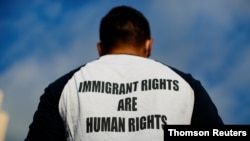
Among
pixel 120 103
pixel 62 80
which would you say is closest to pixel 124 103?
pixel 120 103

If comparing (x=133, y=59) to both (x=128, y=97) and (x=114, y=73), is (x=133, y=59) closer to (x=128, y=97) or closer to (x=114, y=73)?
(x=114, y=73)

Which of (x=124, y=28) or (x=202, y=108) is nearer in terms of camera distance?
(x=202, y=108)

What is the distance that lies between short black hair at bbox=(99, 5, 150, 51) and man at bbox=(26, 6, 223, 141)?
0.47 feet

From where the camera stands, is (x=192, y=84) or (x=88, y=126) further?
(x=192, y=84)

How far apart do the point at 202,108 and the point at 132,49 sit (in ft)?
2.28

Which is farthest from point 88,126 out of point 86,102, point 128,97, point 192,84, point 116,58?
point 192,84

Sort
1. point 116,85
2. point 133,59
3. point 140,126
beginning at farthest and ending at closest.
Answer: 1. point 133,59
2. point 116,85
3. point 140,126

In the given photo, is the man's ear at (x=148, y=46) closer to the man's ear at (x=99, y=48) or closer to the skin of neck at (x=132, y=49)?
the skin of neck at (x=132, y=49)

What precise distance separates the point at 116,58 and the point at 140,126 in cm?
61

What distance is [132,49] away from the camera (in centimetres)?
278

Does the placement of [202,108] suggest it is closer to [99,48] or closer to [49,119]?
[99,48]

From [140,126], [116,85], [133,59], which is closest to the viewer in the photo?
[140,126]

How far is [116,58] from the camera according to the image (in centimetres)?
270

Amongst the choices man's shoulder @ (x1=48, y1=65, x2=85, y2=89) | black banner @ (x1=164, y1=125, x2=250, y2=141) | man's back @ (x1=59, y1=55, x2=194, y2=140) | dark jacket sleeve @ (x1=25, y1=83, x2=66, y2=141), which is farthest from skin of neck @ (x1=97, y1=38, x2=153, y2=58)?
black banner @ (x1=164, y1=125, x2=250, y2=141)
